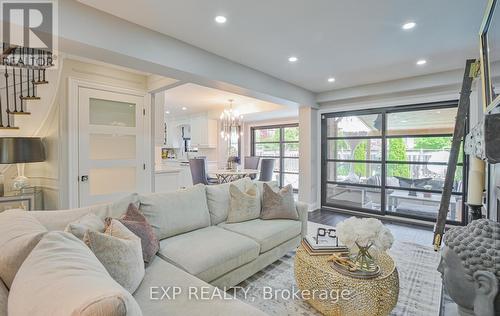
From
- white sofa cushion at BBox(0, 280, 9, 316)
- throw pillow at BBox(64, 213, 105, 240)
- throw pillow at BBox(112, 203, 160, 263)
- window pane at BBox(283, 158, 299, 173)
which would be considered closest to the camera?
white sofa cushion at BBox(0, 280, 9, 316)

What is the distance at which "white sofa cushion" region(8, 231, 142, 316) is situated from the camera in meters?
0.66

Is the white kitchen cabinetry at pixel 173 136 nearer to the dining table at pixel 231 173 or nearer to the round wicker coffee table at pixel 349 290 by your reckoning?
the dining table at pixel 231 173

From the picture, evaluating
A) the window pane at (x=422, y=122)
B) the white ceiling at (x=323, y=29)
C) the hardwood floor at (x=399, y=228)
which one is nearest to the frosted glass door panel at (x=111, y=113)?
the white ceiling at (x=323, y=29)

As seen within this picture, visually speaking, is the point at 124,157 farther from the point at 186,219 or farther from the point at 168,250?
the point at 168,250

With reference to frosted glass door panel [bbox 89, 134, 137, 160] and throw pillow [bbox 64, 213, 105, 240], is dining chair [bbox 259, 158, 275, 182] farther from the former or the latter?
throw pillow [bbox 64, 213, 105, 240]

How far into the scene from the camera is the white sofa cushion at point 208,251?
1908 mm

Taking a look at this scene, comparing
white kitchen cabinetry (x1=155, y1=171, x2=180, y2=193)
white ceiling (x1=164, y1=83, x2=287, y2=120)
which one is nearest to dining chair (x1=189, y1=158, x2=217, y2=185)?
white kitchen cabinetry (x1=155, y1=171, x2=180, y2=193)

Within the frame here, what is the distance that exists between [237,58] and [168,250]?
251 centimetres

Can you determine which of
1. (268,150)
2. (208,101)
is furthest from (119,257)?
(268,150)

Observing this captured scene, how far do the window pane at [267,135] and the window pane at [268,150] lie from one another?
0.58 ft

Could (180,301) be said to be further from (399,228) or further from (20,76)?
(399,228)

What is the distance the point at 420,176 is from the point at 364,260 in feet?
11.9

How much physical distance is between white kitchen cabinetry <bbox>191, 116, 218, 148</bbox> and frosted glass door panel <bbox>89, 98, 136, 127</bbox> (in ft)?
12.7

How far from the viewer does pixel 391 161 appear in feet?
15.7
